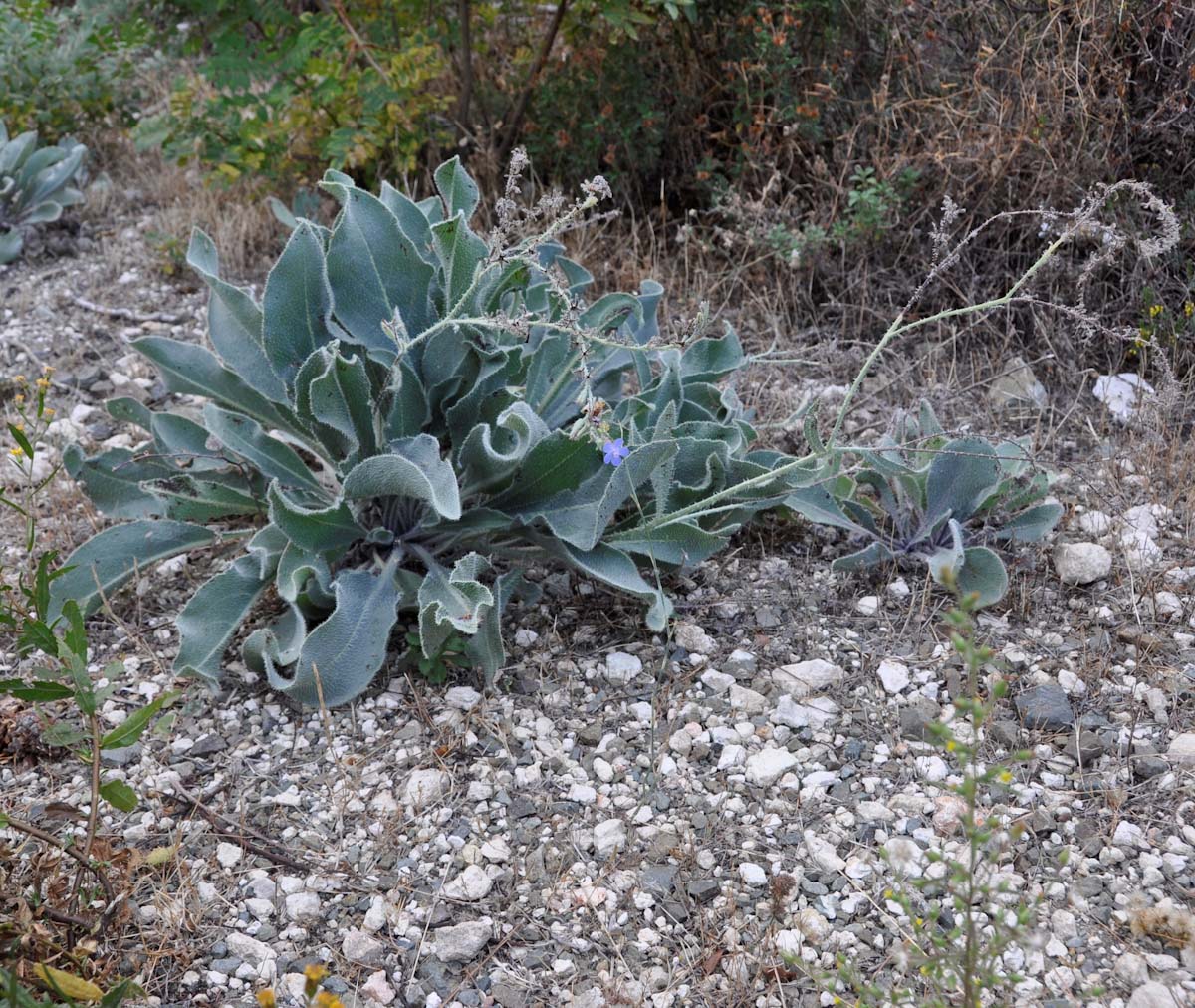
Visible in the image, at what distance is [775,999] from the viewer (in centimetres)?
186

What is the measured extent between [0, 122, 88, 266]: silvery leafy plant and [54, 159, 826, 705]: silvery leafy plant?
7.19 ft

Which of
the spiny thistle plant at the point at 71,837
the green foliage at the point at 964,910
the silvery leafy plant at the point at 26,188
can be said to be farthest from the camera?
the silvery leafy plant at the point at 26,188

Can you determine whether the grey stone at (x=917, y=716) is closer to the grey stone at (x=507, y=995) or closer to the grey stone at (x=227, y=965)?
the grey stone at (x=507, y=995)

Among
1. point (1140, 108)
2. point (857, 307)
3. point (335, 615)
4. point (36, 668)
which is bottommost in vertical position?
point (857, 307)

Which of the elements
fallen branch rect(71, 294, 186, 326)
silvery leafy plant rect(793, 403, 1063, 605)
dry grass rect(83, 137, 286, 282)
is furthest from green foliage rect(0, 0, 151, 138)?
silvery leafy plant rect(793, 403, 1063, 605)

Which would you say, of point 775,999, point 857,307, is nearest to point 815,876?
point 775,999

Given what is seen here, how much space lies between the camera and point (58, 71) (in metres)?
5.45

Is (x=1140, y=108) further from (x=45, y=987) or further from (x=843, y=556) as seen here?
(x=45, y=987)

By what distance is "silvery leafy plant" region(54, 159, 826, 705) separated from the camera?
7.95 feet

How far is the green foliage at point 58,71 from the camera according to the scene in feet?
17.0

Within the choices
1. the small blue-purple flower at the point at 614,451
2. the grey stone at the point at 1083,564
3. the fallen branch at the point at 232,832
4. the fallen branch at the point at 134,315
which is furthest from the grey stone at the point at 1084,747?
the fallen branch at the point at 134,315

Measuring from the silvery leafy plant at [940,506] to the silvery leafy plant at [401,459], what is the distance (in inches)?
7.0

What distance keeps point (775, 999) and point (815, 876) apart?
0.28m

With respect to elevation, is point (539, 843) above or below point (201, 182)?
below
